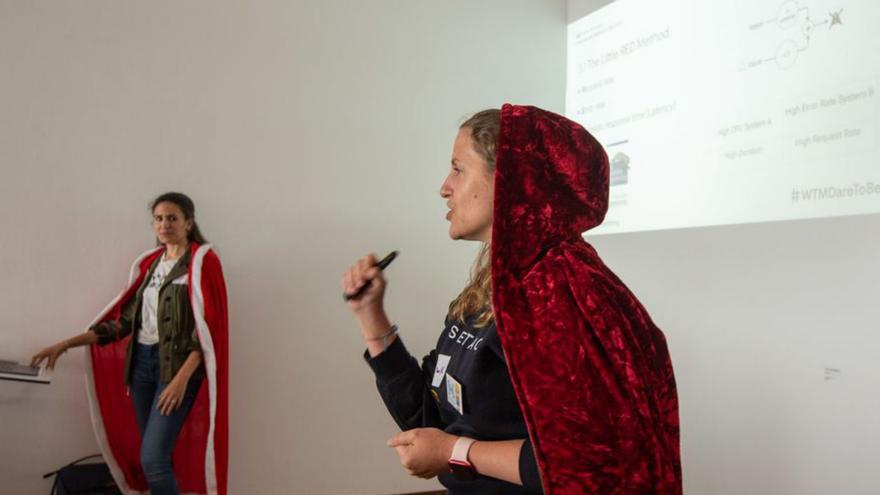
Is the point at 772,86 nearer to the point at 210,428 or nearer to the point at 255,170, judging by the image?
the point at 255,170

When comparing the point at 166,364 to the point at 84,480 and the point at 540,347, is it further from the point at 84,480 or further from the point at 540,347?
the point at 540,347

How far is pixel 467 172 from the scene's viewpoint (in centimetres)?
120

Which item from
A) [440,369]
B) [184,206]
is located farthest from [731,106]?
[184,206]

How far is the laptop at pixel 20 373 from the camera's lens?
8.98 feet

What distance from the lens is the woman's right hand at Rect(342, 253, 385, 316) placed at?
1.24 m

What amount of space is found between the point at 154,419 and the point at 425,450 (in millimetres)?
2038

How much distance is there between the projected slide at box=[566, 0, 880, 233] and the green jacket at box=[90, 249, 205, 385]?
2.04 metres

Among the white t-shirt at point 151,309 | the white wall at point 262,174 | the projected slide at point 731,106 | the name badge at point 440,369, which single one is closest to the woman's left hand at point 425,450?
the name badge at point 440,369

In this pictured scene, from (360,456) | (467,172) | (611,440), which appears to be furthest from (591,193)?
(360,456)

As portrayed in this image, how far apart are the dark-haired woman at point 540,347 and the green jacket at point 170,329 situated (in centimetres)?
179

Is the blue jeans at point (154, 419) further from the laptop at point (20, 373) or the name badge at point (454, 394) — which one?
the name badge at point (454, 394)

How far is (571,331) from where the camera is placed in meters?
1.00

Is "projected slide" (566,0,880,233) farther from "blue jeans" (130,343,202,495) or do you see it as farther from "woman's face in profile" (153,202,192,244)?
"blue jeans" (130,343,202,495)

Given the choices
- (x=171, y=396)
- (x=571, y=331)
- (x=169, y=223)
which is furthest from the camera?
(x=169, y=223)
